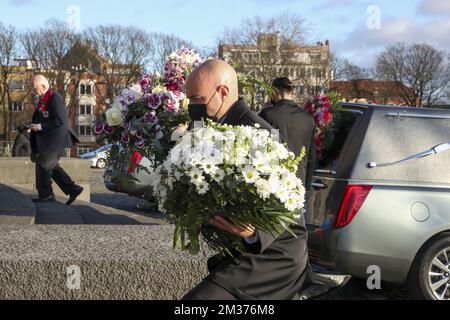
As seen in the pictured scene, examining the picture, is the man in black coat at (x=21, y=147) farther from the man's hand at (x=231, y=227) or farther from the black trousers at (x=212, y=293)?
the man's hand at (x=231, y=227)

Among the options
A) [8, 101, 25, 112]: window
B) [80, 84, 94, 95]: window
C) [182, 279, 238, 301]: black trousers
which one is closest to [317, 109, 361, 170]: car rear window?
[182, 279, 238, 301]: black trousers

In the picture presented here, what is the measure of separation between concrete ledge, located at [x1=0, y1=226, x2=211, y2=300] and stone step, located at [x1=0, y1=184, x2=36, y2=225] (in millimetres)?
1439

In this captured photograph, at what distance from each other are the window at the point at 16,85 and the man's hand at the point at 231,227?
74.3m

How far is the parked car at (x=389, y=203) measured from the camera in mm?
5828

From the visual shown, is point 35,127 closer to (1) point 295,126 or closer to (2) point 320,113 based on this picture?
(2) point 320,113

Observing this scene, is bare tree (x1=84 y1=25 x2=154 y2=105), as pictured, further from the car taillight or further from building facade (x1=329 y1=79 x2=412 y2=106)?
the car taillight

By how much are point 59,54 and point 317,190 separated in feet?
199

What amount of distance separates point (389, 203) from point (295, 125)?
1118 millimetres

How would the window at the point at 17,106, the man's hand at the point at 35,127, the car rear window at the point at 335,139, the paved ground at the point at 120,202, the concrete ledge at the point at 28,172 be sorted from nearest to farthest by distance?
the car rear window at the point at 335,139 < the man's hand at the point at 35,127 < the concrete ledge at the point at 28,172 < the paved ground at the point at 120,202 < the window at the point at 17,106

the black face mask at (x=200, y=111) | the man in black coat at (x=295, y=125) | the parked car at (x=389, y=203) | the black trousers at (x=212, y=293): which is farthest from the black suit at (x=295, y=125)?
the black trousers at (x=212, y=293)

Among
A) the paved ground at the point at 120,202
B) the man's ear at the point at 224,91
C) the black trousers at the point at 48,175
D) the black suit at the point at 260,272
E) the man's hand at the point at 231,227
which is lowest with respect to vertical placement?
the paved ground at the point at 120,202

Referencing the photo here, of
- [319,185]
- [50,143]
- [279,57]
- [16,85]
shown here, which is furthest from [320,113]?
[16,85]

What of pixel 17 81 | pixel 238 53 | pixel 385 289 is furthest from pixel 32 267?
pixel 17 81
